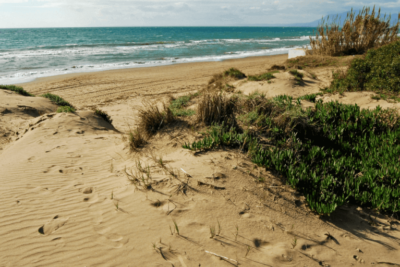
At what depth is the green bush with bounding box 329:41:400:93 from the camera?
23.2ft

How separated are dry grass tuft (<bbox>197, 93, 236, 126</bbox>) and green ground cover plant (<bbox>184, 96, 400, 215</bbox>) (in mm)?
312

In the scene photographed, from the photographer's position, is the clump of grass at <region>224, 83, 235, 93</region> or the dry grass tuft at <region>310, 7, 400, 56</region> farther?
the dry grass tuft at <region>310, 7, 400, 56</region>

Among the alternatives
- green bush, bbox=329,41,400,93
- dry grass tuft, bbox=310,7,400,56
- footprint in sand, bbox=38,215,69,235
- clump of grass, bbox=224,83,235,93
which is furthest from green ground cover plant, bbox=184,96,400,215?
dry grass tuft, bbox=310,7,400,56

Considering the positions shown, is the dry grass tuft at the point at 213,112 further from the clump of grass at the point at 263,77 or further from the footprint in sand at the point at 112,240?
the clump of grass at the point at 263,77

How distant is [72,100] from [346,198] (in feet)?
35.9

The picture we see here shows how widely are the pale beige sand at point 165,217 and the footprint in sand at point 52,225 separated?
0.04ft

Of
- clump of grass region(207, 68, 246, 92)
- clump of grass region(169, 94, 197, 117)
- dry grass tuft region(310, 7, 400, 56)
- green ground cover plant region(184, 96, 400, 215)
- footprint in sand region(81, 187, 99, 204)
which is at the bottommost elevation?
footprint in sand region(81, 187, 99, 204)

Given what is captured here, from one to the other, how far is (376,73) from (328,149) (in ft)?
15.9

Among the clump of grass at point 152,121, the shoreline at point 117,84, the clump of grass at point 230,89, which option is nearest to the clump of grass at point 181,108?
the clump of grass at point 152,121

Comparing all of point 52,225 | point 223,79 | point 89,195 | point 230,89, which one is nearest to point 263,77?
point 230,89

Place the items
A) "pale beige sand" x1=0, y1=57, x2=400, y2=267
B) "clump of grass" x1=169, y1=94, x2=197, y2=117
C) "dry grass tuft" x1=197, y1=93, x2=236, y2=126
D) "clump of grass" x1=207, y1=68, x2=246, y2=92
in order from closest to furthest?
"pale beige sand" x1=0, y1=57, x2=400, y2=267, "dry grass tuft" x1=197, y1=93, x2=236, y2=126, "clump of grass" x1=169, y1=94, x2=197, y2=117, "clump of grass" x1=207, y1=68, x2=246, y2=92

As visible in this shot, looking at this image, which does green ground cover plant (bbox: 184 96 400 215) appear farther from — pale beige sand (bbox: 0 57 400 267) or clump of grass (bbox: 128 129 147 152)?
clump of grass (bbox: 128 129 147 152)

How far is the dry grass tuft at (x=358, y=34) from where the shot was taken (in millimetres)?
12664

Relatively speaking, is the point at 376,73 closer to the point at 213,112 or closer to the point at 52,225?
the point at 213,112
